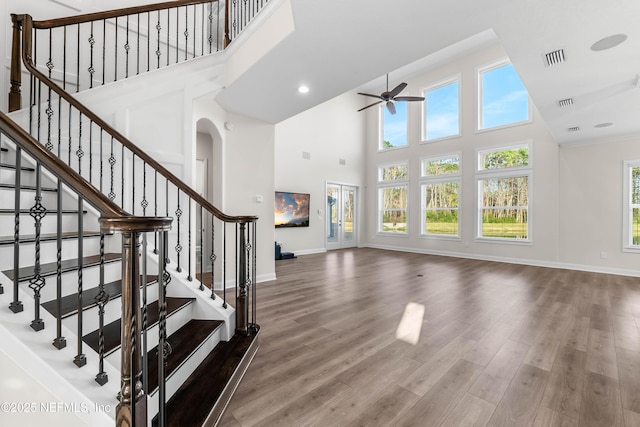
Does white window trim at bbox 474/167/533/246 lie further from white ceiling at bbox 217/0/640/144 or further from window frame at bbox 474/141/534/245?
white ceiling at bbox 217/0/640/144

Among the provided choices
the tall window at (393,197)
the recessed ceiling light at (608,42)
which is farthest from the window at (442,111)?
the recessed ceiling light at (608,42)

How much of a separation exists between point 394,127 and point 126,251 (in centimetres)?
926

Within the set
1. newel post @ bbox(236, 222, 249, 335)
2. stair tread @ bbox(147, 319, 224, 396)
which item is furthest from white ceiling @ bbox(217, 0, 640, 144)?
stair tread @ bbox(147, 319, 224, 396)

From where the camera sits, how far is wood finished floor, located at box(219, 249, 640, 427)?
1.67 m

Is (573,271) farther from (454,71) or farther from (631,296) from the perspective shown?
(454,71)

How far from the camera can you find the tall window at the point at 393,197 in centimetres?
880

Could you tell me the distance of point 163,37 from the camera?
388cm

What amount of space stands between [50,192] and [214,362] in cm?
211

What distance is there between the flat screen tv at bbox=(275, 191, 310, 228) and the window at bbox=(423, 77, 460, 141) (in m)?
4.23

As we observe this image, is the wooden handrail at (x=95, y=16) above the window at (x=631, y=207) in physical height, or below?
above

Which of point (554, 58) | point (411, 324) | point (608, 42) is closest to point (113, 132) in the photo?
point (411, 324)

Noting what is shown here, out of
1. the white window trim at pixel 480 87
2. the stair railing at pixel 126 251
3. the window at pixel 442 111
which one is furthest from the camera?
the window at pixel 442 111

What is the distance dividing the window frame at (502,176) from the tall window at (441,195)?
50 cm

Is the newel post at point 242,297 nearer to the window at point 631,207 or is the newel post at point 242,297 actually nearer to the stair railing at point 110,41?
the stair railing at point 110,41
